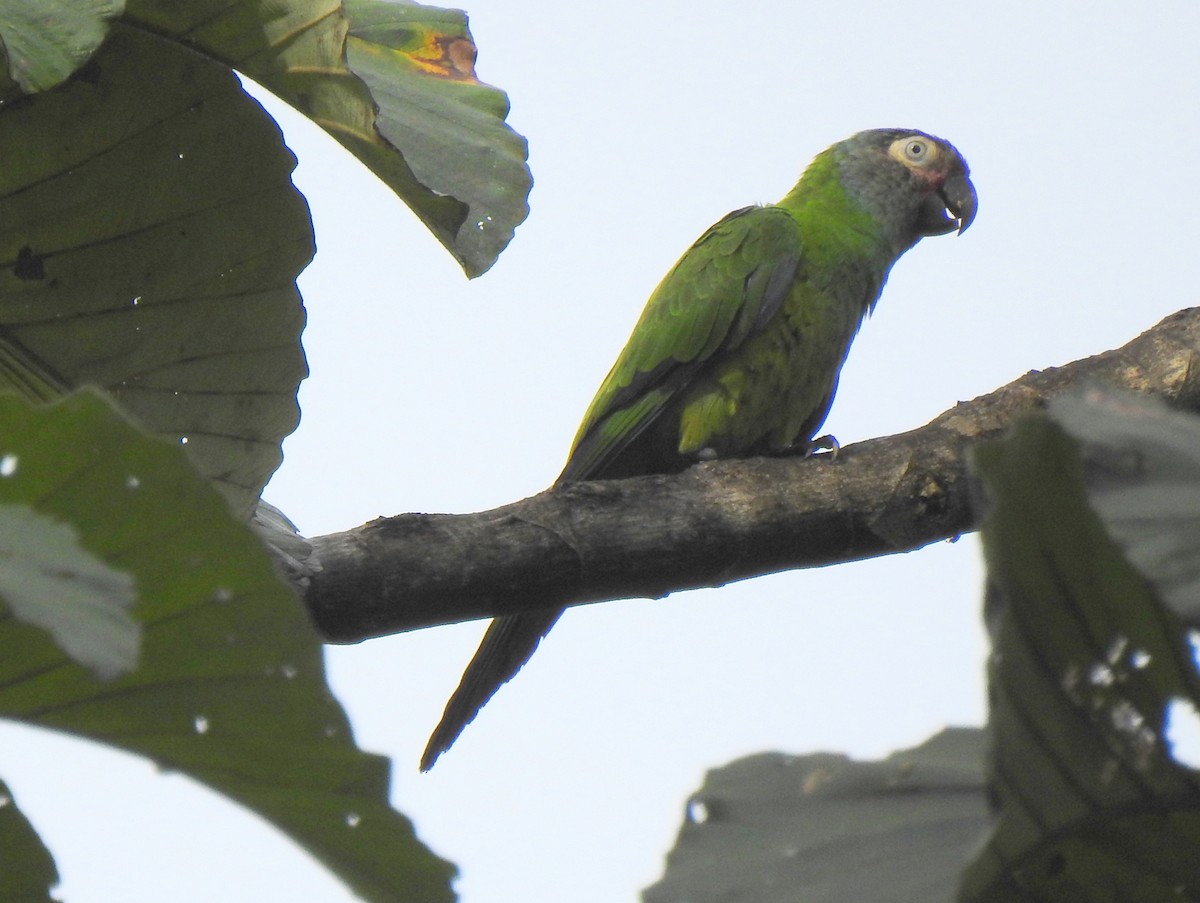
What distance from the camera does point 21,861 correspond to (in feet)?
3.90

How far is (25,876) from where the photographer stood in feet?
3.92

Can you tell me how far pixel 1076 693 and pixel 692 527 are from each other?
1579 millimetres

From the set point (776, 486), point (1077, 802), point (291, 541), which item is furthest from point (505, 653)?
point (1077, 802)

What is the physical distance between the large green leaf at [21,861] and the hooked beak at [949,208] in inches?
155

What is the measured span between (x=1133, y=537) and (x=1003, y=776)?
0.56ft

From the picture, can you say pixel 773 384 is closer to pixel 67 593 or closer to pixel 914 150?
pixel 914 150

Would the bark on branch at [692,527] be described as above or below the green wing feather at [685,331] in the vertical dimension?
below

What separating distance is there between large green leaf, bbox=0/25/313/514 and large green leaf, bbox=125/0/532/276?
0.36 ft

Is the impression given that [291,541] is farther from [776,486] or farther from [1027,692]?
[1027,692]

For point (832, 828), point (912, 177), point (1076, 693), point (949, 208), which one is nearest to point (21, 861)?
point (832, 828)

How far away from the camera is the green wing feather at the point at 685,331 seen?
3.65 meters

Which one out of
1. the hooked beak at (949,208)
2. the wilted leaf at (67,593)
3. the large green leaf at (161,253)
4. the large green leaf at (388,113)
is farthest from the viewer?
the hooked beak at (949,208)

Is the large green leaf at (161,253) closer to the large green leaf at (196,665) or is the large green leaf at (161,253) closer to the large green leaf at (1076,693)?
the large green leaf at (196,665)

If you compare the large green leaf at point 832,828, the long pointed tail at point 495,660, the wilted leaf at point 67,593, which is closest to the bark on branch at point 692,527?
the long pointed tail at point 495,660
